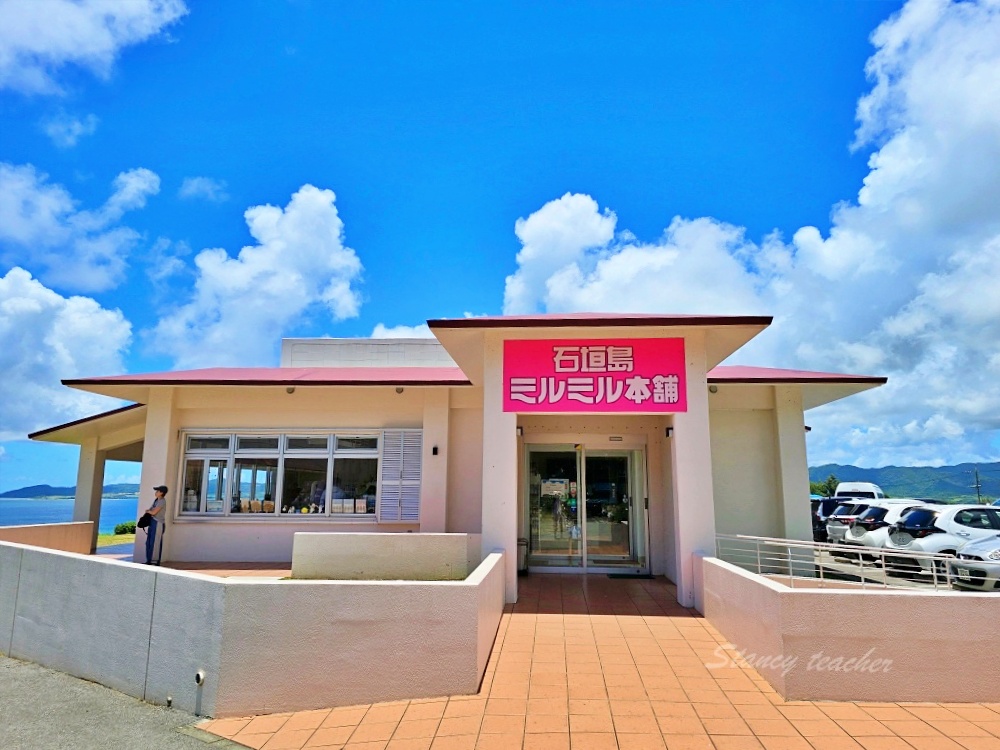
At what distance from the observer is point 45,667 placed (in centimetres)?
651

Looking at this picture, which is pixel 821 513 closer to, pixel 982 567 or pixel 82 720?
pixel 982 567

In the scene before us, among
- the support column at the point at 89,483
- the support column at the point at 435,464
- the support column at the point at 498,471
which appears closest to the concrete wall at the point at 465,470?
the support column at the point at 435,464

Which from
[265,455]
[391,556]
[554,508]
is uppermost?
[265,455]

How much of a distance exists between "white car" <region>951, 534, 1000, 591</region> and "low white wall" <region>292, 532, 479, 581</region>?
268 inches

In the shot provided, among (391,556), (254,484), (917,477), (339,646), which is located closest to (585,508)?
(391,556)

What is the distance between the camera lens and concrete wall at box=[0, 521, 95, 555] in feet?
31.2

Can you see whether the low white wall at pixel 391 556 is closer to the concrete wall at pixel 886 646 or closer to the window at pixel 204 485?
the window at pixel 204 485

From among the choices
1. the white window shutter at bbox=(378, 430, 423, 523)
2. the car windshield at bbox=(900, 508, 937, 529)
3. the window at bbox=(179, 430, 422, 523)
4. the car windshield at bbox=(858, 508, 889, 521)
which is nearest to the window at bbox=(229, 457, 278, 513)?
the window at bbox=(179, 430, 422, 523)

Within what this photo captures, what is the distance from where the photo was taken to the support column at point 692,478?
7.75 meters

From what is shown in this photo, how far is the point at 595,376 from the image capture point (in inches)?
320

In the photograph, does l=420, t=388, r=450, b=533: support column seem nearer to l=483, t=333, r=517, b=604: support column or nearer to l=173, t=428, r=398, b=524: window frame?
l=173, t=428, r=398, b=524: window frame

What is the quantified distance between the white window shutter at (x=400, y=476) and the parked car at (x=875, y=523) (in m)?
9.43

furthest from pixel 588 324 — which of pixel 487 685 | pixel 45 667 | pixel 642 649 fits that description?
pixel 45 667

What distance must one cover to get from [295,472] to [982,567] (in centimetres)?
1104
